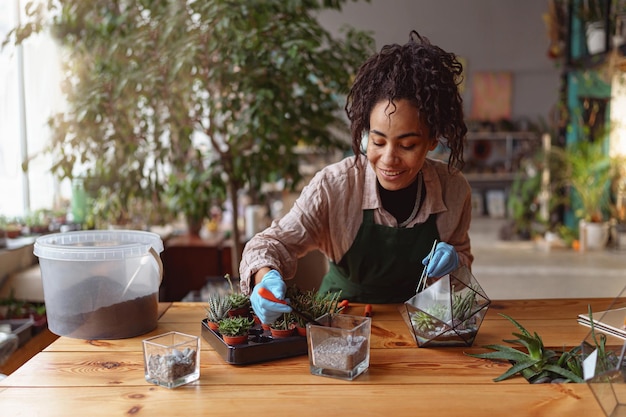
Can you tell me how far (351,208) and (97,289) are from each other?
2.70ft

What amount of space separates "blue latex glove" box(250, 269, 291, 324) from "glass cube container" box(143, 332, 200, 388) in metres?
0.21

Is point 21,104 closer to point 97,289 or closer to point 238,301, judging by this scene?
point 97,289

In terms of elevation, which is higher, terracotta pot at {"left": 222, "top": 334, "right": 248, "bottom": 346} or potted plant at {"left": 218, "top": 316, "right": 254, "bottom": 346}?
potted plant at {"left": 218, "top": 316, "right": 254, "bottom": 346}

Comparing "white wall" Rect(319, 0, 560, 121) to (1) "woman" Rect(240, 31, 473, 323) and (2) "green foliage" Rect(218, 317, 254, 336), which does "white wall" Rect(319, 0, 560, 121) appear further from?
(2) "green foliage" Rect(218, 317, 254, 336)

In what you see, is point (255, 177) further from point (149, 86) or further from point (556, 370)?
point (556, 370)

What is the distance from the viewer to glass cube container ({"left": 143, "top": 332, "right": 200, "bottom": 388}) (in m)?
1.37

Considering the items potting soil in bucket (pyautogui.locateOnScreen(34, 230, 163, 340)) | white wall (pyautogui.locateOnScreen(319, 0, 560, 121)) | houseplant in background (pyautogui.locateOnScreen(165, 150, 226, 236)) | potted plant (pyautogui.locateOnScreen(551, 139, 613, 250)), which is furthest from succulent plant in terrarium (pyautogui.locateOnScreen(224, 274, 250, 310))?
white wall (pyautogui.locateOnScreen(319, 0, 560, 121))

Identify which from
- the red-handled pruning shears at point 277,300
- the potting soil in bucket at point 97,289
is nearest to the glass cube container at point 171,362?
the red-handled pruning shears at point 277,300

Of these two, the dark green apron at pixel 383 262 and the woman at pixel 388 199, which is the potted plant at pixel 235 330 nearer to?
the woman at pixel 388 199

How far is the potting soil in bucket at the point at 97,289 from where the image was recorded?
167 cm

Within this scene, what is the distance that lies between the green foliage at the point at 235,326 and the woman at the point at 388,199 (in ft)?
0.16

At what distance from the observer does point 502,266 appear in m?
6.73

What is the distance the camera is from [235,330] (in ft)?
5.00

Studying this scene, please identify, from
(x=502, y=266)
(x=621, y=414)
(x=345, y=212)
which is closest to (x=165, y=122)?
(x=345, y=212)
